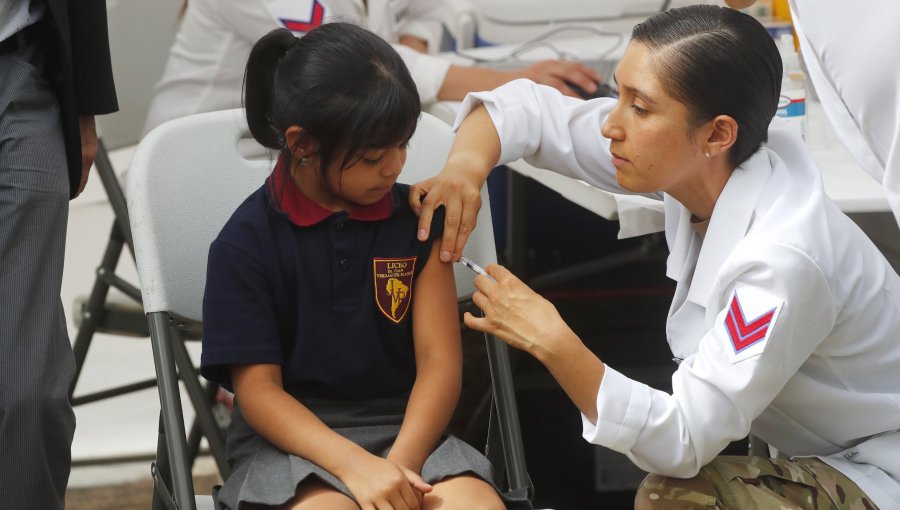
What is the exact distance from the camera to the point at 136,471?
260 centimetres

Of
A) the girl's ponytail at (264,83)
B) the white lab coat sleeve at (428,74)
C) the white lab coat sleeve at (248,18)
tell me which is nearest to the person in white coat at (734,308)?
the girl's ponytail at (264,83)

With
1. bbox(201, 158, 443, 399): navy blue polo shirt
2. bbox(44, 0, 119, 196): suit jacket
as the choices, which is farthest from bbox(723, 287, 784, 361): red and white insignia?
bbox(44, 0, 119, 196): suit jacket

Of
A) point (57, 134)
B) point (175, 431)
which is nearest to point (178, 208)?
point (57, 134)

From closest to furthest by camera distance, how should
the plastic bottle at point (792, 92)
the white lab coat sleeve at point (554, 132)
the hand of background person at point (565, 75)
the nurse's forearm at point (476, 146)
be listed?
the nurse's forearm at point (476, 146) → the white lab coat sleeve at point (554, 132) → the plastic bottle at point (792, 92) → the hand of background person at point (565, 75)

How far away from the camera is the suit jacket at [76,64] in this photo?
61.9 inches

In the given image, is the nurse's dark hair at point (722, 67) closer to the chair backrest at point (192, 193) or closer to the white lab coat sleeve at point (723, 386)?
the white lab coat sleeve at point (723, 386)

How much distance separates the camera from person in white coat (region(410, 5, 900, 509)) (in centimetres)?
127

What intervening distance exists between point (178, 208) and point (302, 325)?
260 mm

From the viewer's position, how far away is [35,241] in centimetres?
147

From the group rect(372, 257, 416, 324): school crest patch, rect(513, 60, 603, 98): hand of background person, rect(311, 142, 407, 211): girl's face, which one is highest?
rect(311, 142, 407, 211): girl's face

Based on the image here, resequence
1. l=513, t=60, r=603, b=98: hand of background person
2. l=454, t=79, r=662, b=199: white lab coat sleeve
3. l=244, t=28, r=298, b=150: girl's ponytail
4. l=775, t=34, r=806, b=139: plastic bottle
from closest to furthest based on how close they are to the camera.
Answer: l=244, t=28, r=298, b=150: girl's ponytail, l=454, t=79, r=662, b=199: white lab coat sleeve, l=775, t=34, r=806, b=139: plastic bottle, l=513, t=60, r=603, b=98: hand of background person

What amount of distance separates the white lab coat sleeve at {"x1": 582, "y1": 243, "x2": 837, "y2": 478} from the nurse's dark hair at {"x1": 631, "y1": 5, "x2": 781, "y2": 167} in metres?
0.18

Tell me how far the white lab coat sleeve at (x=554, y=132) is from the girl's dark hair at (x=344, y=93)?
297mm

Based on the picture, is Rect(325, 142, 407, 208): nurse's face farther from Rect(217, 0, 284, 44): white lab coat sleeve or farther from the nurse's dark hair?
Rect(217, 0, 284, 44): white lab coat sleeve
